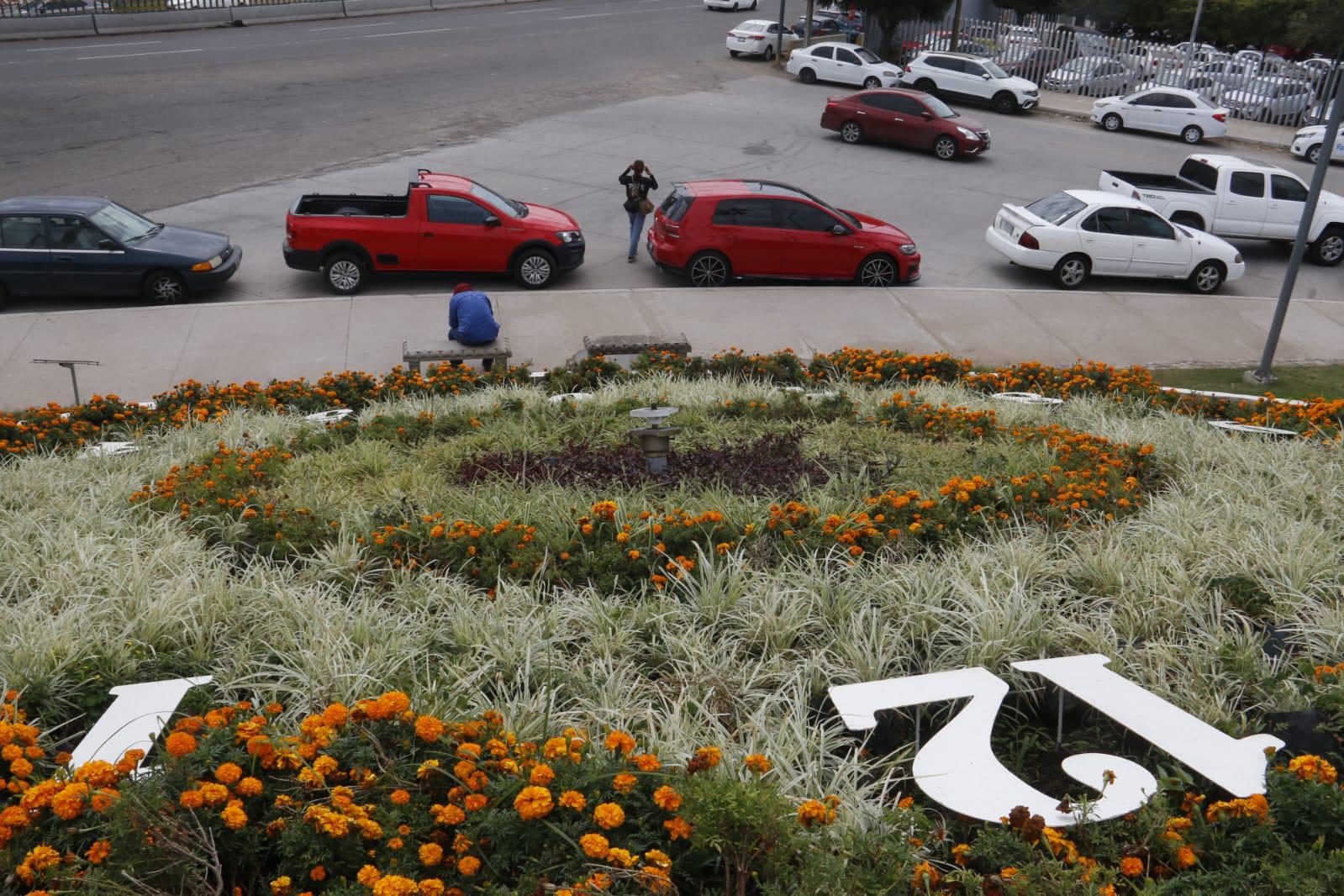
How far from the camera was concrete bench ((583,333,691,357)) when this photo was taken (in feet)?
37.8

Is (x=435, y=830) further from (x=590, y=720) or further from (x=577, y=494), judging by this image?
(x=577, y=494)

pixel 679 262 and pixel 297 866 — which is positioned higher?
pixel 297 866

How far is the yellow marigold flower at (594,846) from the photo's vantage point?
10.9 feet

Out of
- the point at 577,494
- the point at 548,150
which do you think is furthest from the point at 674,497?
the point at 548,150

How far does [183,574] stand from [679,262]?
10952 mm

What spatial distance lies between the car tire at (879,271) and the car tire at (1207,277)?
4882mm

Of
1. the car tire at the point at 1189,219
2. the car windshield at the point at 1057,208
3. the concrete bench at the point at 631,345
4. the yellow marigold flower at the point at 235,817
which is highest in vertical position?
the yellow marigold flower at the point at 235,817

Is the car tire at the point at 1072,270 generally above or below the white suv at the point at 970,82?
below

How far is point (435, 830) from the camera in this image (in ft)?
12.1

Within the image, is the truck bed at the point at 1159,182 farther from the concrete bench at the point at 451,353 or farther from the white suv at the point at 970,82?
the concrete bench at the point at 451,353

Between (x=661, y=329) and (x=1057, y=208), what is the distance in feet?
23.6

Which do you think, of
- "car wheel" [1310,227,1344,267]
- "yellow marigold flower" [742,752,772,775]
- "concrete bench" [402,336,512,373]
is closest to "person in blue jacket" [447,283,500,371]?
"concrete bench" [402,336,512,373]

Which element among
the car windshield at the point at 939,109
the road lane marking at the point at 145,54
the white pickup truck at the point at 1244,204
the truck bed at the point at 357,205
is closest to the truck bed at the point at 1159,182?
the white pickup truck at the point at 1244,204

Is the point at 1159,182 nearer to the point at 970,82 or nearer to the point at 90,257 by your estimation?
the point at 970,82
